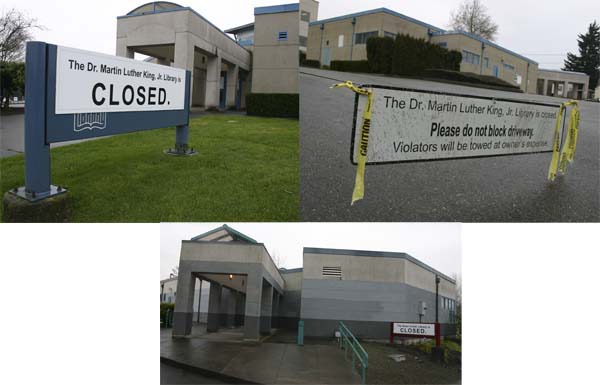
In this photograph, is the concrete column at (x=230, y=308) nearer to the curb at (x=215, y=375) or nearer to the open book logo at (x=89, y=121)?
the curb at (x=215, y=375)

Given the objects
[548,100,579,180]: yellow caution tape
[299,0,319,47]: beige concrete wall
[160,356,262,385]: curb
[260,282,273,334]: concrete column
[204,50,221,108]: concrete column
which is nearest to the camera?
[160,356,262,385]: curb

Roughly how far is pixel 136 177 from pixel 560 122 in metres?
2.35

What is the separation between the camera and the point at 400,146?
2.21m

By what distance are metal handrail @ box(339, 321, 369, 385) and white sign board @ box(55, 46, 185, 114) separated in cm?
150

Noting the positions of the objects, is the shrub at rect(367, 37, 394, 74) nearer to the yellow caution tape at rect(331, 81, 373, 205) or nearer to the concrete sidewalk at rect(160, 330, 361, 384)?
the yellow caution tape at rect(331, 81, 373, 205)

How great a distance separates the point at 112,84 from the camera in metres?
2.34

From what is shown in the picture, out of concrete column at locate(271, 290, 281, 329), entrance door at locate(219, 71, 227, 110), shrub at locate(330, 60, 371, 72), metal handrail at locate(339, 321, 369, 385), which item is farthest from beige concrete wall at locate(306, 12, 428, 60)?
metal handrail at locate(339, 321, 369, 385)

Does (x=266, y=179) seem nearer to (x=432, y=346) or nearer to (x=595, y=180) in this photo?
(x=432, y=346)

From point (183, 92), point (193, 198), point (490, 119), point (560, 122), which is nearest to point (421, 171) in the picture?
point (490, 119)

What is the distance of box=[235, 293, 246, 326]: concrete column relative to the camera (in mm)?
2098

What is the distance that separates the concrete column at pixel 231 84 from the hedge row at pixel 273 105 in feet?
0.24

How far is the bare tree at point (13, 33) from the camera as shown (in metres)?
2.25

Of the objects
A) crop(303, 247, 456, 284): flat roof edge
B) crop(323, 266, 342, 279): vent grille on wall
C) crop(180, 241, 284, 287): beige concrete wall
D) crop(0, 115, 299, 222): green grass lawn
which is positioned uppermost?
crop(0, 115, 299, 222): green grass lawn

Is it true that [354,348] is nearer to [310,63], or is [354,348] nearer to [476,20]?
[310,63]
